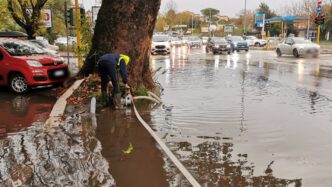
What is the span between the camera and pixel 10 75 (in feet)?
40.6

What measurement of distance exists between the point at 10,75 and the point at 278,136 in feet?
28.1

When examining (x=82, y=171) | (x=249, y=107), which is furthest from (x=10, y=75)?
(x=82, y=171)

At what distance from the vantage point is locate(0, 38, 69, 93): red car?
12102 mm

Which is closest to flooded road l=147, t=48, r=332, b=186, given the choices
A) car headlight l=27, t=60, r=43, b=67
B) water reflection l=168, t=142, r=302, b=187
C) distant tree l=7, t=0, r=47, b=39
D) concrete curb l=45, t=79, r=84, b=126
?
water reflection l=168, t=142, r=302, b=187

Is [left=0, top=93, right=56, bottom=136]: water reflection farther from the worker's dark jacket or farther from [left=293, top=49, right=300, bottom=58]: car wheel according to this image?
[left=293, top=49, right=300, bottom=58]: car wheel

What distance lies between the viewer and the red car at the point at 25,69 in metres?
12.1

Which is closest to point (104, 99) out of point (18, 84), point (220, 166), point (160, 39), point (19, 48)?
point (18, 84)

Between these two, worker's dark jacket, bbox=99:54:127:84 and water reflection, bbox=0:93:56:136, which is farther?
worker's dark jacket, bbox=99:54:127:84

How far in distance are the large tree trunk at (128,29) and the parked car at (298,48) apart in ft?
67.9

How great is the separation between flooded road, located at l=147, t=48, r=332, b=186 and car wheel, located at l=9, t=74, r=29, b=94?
4242mm

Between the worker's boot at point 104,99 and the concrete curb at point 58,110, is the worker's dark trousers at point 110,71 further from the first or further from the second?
the concrete curb at point 58,110

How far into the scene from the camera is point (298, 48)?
2994 centimetres

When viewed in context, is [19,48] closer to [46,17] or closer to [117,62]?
[117,62]

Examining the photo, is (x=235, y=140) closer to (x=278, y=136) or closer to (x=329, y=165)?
(x=278, y=136)
